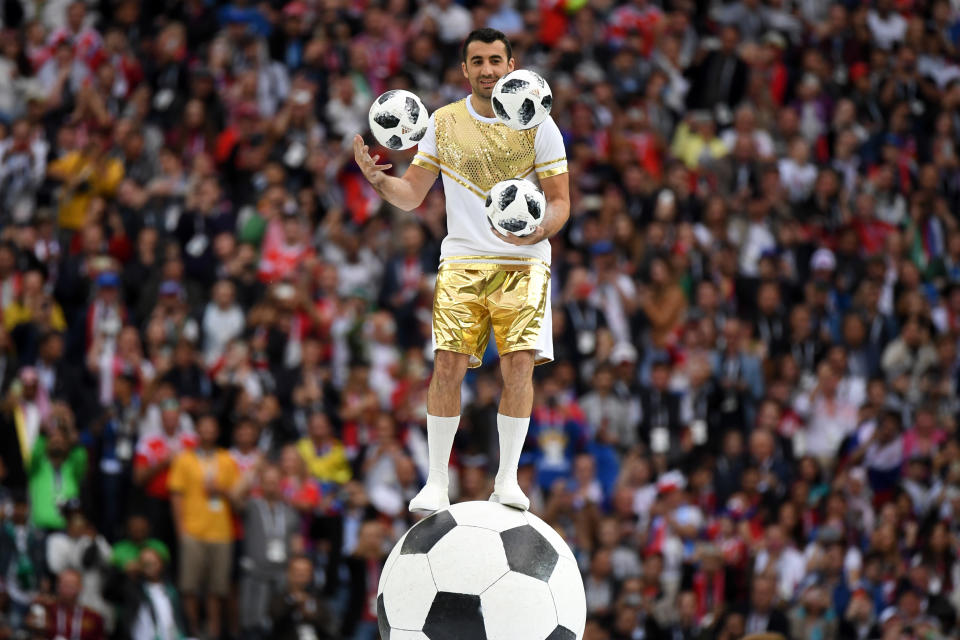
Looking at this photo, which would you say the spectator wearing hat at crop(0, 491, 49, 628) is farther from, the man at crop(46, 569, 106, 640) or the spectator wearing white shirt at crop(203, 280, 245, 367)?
the spectator wearing white shirt at crop(203, 280, 245, 367)

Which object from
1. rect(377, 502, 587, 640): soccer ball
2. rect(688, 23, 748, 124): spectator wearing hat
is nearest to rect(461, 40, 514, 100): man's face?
rect(377, 502, 587, 640): soccer ball

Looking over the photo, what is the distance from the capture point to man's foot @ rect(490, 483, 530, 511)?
10.5 meters

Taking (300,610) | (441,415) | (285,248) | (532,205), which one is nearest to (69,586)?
(300,610)

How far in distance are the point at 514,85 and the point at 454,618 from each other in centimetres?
329

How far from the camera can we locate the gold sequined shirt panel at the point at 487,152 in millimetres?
10492

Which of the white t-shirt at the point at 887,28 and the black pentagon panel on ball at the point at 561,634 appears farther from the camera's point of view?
the white t-shirt at the point at 887,28

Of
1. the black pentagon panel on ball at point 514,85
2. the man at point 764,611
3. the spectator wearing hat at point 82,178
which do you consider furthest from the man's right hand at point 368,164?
the spectator wearing hat at point 82,178

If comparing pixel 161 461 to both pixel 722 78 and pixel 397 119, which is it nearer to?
pixel 397 119

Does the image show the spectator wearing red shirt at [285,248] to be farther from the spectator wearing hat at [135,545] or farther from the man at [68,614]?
the man at [68,614]

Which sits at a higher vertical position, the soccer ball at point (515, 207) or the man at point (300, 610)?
the soccer ball at point (515, 207)

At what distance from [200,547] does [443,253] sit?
327 inches

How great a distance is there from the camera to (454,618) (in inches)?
395

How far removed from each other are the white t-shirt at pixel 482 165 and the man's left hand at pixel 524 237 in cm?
37

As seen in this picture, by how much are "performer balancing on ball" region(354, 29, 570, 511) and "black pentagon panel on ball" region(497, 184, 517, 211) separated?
54 cm
